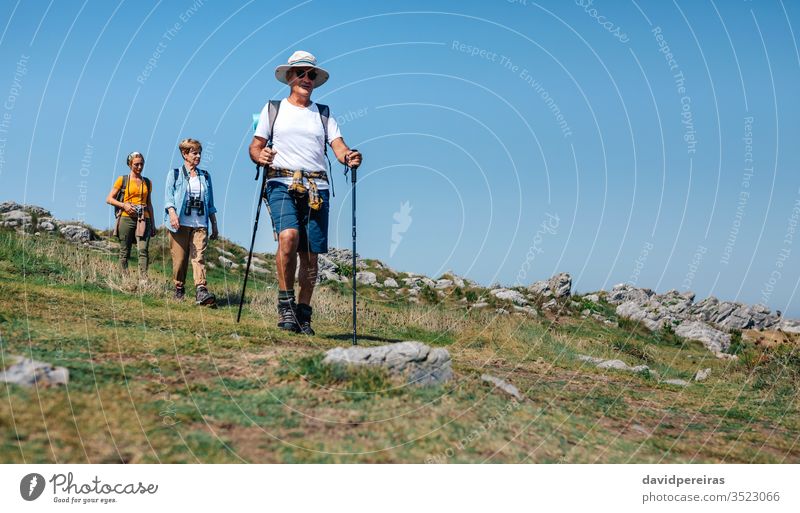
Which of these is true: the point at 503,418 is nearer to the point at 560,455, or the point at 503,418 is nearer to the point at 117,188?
the point at 560,455

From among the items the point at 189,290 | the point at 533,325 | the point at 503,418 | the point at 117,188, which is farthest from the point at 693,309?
the point at 503,418

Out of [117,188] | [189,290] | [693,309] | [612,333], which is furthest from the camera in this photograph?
[693,309]

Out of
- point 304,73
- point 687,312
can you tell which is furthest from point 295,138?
point 687,312

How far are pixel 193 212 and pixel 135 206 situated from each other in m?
1.53

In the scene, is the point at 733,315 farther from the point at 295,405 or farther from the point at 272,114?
the point at 295,405

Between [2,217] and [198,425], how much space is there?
24.0m

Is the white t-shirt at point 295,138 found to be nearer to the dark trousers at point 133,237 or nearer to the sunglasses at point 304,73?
the sunglasses at point 304,73

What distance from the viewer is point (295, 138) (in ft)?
32.1

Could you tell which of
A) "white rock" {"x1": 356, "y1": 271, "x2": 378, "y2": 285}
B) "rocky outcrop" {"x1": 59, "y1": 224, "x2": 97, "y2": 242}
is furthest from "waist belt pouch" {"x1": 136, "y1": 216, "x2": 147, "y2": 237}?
"white rock" {"x1": 356, "y1": 271, "x2": 378, "y2": 285}

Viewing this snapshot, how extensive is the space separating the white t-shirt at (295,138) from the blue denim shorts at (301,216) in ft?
0.49

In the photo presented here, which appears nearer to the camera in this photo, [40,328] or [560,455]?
[560,455]

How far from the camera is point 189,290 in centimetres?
1658
